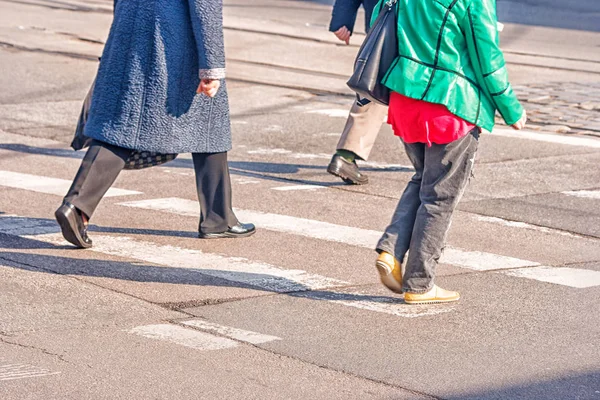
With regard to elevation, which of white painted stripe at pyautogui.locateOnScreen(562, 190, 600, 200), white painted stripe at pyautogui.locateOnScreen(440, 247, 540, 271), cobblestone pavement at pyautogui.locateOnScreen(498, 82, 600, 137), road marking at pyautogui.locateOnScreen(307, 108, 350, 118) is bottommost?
road marking at pyautogui.locateOnScreen(307, 108, 350, 118)

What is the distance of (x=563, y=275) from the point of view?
20.3 feet

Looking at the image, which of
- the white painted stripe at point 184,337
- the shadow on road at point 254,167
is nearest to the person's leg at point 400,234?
the white painted stripe at point 184,337

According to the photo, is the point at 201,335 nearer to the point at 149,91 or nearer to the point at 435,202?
the point at 435,202

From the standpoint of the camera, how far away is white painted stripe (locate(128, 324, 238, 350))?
15.8ft

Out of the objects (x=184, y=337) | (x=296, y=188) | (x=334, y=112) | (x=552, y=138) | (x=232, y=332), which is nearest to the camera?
(x=184, y=337)

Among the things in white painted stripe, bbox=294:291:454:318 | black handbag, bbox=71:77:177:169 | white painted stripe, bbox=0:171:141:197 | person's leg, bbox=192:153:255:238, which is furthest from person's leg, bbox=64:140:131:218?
white painted stripe, bbox=0:171:141:197

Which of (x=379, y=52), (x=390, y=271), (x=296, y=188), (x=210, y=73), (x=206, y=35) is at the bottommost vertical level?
(x=296, y=188)

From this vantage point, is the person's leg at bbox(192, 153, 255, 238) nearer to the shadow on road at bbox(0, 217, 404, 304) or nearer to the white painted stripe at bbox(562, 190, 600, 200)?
the shadow on road at bbox(0, 217, 404, 304)

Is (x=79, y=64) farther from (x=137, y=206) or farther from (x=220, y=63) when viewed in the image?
(x=220, y=63)

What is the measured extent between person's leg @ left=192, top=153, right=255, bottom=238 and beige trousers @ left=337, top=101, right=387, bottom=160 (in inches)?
73.4

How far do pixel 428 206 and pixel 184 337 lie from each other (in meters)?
1.28

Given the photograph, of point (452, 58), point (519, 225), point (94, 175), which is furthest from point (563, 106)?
point (452, 58)

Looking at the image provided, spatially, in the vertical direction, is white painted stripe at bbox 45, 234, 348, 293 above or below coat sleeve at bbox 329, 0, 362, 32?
below

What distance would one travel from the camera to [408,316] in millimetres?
5363
